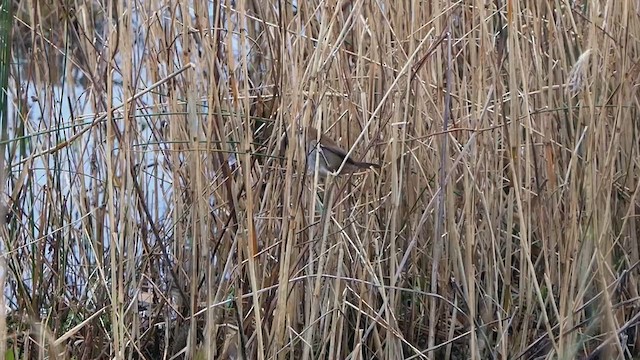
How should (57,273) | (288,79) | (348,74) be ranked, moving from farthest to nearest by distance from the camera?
(57,273), (348,74), (288,79)

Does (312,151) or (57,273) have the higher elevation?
(312,151)

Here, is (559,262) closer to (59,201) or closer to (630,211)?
(630,211)

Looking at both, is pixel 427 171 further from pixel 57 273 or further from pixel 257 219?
pixel 57 273

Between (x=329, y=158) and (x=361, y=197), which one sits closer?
(x=329, y=158)

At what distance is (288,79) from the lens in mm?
1763

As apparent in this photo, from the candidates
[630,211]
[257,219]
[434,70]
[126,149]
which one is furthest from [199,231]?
[630,211]

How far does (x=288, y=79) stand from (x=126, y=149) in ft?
1.12

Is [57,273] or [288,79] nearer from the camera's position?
[288,79]

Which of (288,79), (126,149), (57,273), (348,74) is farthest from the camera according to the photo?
(57,273)

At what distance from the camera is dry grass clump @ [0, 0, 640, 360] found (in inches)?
66.2

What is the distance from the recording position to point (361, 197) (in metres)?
1.94

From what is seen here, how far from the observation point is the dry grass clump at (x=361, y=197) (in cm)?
168

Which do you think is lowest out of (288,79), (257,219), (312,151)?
(257,219)

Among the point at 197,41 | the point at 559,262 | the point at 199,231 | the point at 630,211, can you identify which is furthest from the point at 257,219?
the point at 630,211
